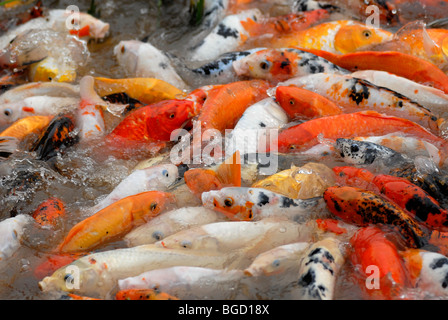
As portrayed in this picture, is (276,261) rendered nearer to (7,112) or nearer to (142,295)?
(142,295)

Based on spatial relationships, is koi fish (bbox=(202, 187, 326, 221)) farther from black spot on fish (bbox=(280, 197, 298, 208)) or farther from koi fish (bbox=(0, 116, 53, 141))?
koi fish (bbox=(0, 116, 53, 141))

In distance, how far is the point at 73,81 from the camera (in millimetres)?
4988

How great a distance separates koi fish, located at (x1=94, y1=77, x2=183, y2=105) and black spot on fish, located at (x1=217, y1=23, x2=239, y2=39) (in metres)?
1.05

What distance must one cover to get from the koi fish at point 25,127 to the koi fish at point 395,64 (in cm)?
250

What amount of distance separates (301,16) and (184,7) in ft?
5.07

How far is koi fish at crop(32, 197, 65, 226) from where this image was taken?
3.35 m

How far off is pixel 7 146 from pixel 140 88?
123 cm

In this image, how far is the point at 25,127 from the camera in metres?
4.27

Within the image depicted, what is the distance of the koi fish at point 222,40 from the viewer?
17.2 feet

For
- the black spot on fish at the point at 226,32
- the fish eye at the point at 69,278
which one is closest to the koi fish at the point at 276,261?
the fish eye at the point at 69,278

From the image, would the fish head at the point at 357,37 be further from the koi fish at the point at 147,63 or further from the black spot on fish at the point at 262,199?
the black spot on fish at the point at 262,199

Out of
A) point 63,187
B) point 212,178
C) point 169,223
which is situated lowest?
point 63,187

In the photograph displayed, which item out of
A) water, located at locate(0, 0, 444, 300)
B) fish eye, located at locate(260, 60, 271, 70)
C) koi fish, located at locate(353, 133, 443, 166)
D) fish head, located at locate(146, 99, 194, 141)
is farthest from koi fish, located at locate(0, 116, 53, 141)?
koi fish, located at locate(353, 133, 443, 166)

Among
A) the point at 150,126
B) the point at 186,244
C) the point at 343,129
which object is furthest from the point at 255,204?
the point at 150,126
